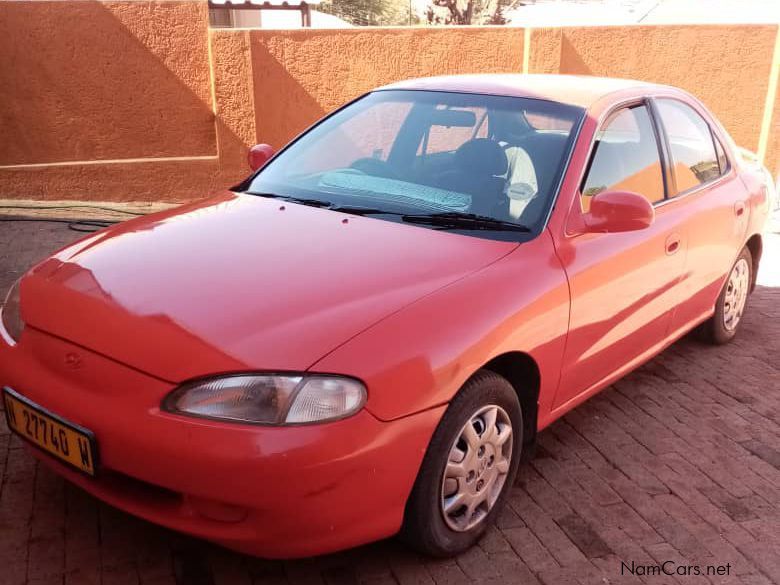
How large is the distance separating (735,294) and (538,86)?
2142mm

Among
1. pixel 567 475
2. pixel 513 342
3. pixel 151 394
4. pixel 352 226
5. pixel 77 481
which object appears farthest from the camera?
pixel 567 475

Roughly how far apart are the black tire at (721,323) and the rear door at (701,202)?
0.15m

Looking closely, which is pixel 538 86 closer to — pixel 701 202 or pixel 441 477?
pixel 701 202

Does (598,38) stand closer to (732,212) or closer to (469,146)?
(732,212)

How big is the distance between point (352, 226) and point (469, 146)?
0.77 metres

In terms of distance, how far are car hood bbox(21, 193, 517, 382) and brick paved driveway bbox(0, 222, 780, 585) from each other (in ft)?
2.60

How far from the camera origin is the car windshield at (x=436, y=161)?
10.5 ft

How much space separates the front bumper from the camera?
219 cm

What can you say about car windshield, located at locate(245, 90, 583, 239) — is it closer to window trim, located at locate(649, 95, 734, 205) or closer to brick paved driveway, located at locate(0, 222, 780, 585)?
window trim, located at locate(649, 95, 734, 205)

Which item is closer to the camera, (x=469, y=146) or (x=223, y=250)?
(x=223, y=250)

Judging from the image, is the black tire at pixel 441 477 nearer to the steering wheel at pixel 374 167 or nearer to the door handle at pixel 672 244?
the steering wheel at pixel 374 167

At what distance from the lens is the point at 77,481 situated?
253cm

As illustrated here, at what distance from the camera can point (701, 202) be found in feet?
13.5

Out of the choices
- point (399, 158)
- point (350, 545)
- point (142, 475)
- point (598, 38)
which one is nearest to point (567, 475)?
point (350, 545)
